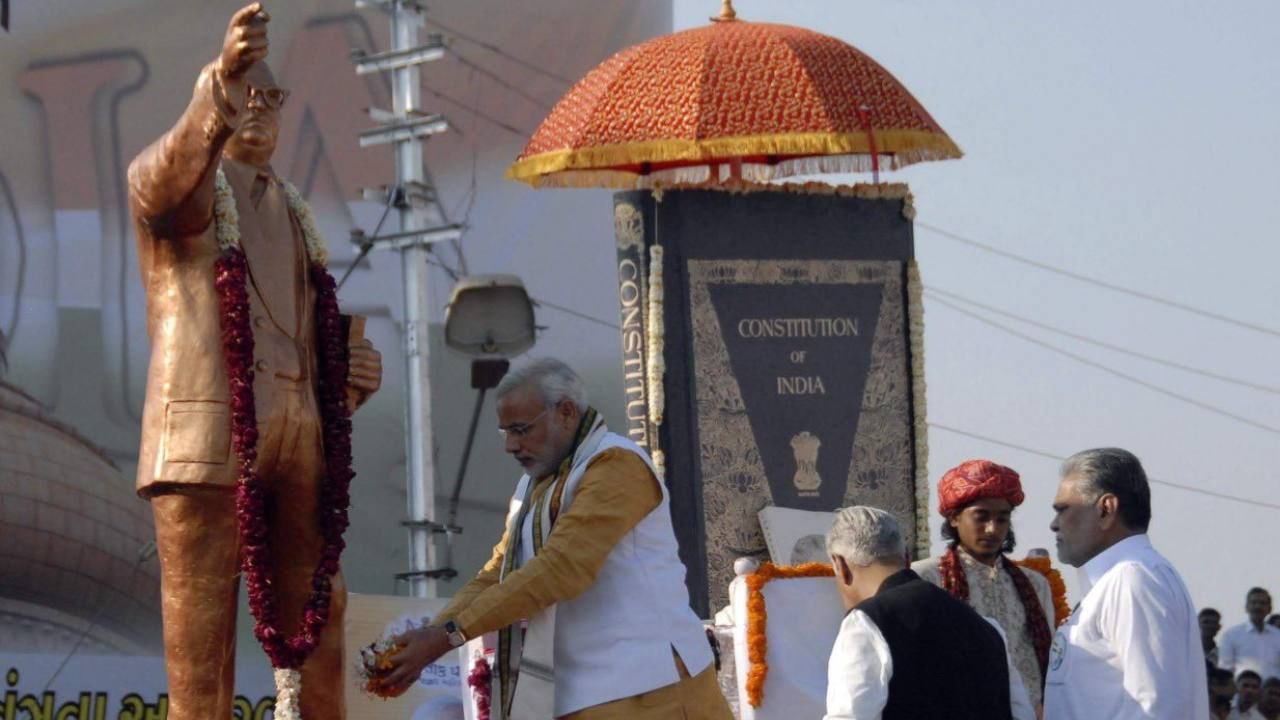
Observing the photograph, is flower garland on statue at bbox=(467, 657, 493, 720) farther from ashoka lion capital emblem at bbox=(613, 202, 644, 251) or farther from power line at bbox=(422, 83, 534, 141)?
power line at bbox=(422, 83, 534, 141)

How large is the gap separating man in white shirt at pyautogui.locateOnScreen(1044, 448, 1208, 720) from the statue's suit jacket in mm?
1865

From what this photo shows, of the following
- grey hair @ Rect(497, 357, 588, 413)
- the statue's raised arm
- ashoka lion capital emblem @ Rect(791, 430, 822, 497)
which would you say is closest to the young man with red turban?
grey hair @ Rect(497, 357, 588, 413)

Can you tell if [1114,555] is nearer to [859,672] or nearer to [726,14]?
[859,672]

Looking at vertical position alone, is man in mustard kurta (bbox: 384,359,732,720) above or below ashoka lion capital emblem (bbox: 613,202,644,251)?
below

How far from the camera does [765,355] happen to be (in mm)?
7477

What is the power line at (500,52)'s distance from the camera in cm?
1471

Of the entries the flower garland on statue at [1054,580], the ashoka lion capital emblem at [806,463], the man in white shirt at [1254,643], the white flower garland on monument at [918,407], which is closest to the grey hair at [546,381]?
the flower garland on statue at [1054,580]

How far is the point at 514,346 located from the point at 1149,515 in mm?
6630

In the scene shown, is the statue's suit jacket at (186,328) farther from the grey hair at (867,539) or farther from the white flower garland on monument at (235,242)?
the grey hair at (867,539)

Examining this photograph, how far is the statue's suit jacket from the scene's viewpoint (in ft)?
16.0

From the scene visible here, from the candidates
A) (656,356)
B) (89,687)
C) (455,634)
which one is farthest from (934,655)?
(89,687)

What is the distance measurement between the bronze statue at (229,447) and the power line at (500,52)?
968 centimetres

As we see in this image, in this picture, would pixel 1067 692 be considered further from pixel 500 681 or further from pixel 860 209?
pixel 860 209

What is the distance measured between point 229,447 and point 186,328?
11.8 inches
